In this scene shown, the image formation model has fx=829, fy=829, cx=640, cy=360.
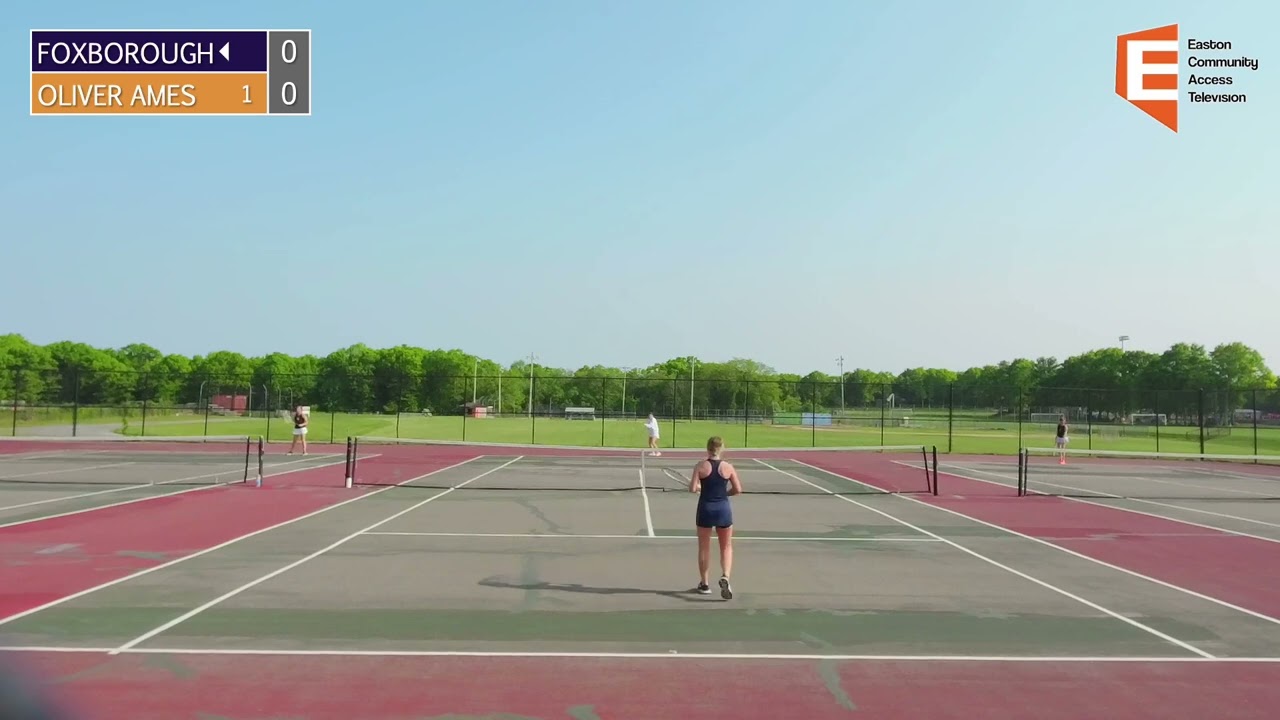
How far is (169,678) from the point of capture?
6219 mm

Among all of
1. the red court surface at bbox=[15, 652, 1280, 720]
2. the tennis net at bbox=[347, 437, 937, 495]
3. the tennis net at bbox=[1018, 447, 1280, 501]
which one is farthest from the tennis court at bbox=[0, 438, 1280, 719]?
the tennis net at bbox=[1018, 447, 1280, 501]

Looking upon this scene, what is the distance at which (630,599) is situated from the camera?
356 inches

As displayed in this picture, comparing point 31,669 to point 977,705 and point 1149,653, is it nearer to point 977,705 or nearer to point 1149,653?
point 977,705

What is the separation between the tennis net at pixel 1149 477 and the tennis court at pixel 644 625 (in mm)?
8729

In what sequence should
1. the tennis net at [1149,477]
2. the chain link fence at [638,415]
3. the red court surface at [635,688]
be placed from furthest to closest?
the chain link fence at [638,415] → the tennis net at [1149,477] → the red court surface at [635,688]

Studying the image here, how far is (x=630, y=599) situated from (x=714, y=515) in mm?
1306

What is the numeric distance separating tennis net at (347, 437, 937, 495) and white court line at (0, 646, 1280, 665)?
1178 centimetres

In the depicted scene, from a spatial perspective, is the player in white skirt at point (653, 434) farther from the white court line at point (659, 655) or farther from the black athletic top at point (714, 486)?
the white court line at point (659, 655)

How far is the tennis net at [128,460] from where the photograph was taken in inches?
849

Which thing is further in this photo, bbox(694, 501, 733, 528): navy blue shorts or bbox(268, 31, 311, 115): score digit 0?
bbox(268, 31, 311, 115): score digit 0

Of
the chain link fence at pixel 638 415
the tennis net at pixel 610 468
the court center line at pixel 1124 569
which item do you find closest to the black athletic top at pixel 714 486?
the court center line at pixel 1124 569

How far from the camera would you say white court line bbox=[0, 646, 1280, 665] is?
682cm

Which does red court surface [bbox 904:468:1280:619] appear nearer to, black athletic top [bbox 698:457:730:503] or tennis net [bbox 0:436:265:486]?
black athletic top [bbox 698:457:730:503]

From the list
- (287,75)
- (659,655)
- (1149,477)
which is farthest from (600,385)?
(659,655)
